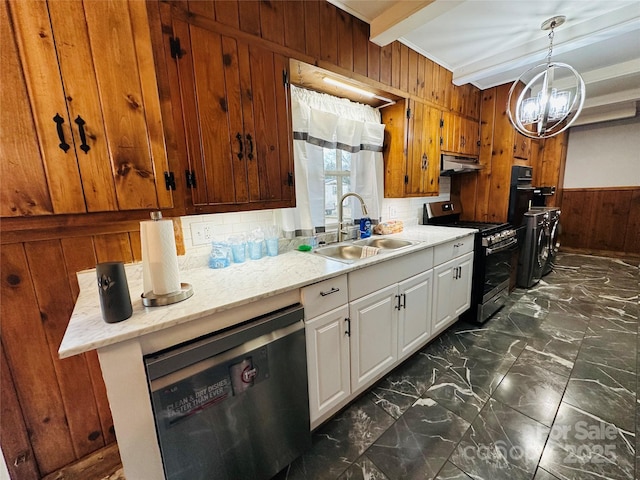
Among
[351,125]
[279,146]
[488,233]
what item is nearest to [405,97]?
[351,125]

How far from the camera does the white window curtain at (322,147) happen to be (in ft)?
6.12

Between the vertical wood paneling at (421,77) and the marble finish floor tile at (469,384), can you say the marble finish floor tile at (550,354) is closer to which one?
the marble finish floor tile at (469,384)

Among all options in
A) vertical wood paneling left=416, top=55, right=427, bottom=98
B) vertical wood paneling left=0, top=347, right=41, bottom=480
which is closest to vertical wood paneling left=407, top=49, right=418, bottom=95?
vertical wood paneling left=416, top=55, right=427, bottom=98

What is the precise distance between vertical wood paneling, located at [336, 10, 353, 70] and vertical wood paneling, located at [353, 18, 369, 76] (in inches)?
1.6

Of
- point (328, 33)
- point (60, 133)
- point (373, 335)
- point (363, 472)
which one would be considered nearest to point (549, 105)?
point (328, 33)

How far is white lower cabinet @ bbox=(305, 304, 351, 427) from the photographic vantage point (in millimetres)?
1334

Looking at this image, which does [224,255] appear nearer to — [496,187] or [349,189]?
[349,189]

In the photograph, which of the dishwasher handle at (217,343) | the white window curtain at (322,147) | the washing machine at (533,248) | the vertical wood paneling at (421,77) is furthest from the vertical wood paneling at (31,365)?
the washing machine at (533,248)

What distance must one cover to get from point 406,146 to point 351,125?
23.3 inches

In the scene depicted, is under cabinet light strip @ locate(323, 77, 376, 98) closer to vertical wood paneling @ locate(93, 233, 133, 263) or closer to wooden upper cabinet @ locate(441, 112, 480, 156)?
wooden upper cabinet @ locate(441, 112, 480, 156)

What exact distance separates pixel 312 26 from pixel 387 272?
5.28ft

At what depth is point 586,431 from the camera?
4.73ft

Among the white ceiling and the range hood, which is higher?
the white ceiling

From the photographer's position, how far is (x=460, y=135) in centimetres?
288
